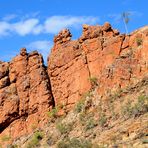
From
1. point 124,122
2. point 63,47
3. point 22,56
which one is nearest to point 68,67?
point 63,47

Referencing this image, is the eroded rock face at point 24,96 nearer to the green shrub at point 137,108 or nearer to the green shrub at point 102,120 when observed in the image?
the green shrub at point 102,120

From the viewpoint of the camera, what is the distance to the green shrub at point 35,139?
62.4 metres

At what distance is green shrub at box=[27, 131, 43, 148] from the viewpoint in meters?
62.4

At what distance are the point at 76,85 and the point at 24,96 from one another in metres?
7.62

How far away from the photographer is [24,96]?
69.7m

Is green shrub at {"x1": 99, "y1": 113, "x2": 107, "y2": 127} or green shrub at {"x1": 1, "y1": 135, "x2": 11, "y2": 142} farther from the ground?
A: green shrub at {"x1": 1, "y1": 135, "x2": 11, "y2": 142}

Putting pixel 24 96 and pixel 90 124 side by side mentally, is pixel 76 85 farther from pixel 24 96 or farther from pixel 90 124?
pixel 90 124

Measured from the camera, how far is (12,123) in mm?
69062

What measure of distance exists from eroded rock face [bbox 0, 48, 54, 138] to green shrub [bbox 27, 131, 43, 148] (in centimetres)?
331

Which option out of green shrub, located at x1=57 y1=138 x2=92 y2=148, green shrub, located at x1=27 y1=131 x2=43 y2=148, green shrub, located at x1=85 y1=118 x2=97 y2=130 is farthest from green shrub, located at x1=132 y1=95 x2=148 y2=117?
green shrub, located at x1=27 y1=131 x2=43 y2=148

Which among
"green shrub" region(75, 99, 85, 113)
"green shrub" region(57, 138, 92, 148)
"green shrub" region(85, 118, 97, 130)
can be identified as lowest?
"green shrub" region(57, 138, 92, 148)

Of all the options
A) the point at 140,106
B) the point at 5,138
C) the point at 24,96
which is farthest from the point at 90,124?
the point at 5,138

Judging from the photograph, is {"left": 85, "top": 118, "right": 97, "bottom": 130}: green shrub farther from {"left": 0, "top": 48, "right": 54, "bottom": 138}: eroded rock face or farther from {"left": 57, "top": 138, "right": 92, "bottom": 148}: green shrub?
{"left": 0, "top": 48, "right": 54, "bottom": 138}: eroded rock face

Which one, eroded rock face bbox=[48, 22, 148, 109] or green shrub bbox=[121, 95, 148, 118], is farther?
eroded rock face bbox=[48, 22, 148, 109]
